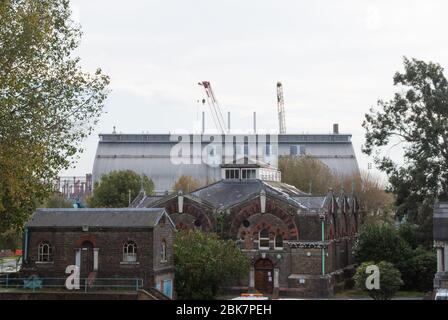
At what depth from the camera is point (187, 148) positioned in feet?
424

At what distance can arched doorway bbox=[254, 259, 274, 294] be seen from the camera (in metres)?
56.0

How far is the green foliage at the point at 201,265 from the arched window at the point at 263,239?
7.24m

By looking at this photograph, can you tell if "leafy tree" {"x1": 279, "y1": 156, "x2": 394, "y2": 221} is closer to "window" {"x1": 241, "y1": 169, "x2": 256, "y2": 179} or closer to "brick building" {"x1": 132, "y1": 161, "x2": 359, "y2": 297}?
"window" {"x1": 241, "y1": 169, "x2": 256, "y2": 179}

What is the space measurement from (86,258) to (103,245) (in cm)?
130

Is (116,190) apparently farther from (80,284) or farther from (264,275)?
(80,284)

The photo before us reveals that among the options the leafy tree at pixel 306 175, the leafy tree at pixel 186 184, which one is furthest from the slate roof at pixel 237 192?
the leafy tree at pixel 186 184

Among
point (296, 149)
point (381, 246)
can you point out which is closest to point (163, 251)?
point (381, 246)

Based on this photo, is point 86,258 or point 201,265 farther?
point 201,265

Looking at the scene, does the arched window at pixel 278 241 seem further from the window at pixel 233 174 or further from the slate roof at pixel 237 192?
the window at pixel 233 174

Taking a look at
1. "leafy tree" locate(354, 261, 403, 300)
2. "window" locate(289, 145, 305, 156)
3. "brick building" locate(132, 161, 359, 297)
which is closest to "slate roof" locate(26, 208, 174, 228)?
"brick building" locate(132, 161, 359, 297)

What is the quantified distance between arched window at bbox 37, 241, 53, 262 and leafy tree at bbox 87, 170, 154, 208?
1371 inches

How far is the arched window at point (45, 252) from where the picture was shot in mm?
45156

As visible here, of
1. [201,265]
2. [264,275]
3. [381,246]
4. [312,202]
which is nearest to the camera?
[201,265]

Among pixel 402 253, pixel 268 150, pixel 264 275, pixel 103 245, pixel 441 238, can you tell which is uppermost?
pixel 268 150
